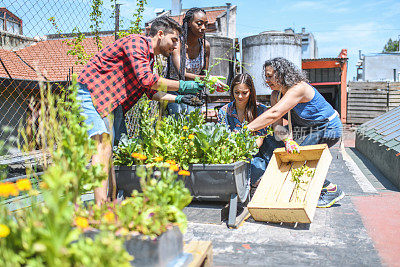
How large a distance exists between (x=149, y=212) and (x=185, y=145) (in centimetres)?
140

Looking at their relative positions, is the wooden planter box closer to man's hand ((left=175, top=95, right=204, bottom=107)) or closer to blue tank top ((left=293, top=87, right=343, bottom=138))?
blue tank top ((left=293, top=87, right=343, bottom=138))

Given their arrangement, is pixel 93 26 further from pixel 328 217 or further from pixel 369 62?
pixel 369 62

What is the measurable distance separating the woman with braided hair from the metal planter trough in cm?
108

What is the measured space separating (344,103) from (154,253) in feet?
46.0

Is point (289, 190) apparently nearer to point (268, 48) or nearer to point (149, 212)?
point (149, 212)

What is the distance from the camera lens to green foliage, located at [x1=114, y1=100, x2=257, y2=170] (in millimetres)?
2543

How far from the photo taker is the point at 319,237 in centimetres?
241

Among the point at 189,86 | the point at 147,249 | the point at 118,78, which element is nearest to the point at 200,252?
the point at 147,249

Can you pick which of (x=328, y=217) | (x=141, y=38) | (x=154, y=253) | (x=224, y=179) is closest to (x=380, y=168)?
(x=328, y=217)

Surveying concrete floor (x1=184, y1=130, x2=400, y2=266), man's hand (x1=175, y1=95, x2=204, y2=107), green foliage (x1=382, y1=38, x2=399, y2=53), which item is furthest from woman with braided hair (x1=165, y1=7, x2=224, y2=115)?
green foliage (x1=382, y1=38, x2=399, y2=53)

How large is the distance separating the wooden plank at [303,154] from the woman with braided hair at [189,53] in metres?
1.04

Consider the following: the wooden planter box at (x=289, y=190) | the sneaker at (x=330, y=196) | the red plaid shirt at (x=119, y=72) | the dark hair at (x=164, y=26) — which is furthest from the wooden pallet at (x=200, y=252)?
the sneaker at (x=330, y=196)

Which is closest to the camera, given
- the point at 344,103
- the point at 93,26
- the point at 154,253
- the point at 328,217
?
the point at 154,253

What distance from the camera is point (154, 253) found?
1.20 meters
